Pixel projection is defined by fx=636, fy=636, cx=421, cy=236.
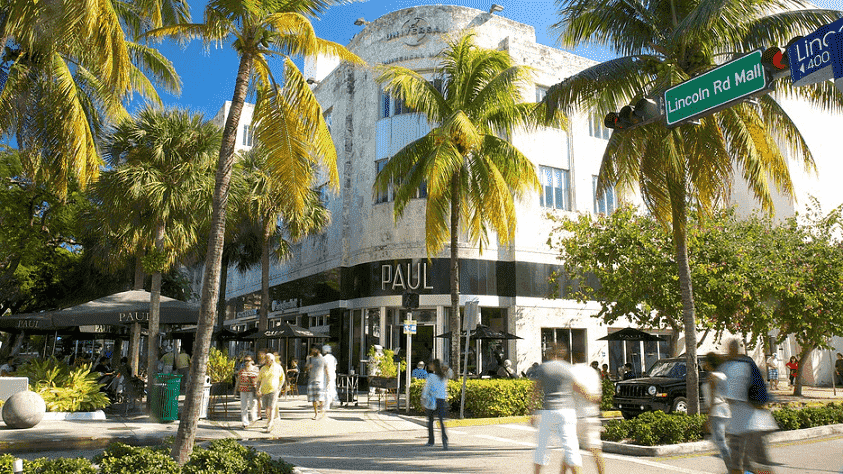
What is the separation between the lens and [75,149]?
13430mm

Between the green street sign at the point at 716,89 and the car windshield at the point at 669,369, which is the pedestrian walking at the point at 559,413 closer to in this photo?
the green street sign at the point at 716,89

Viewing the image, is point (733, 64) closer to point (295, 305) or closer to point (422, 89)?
point (422, 89)

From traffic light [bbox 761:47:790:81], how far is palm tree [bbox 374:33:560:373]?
9825 millimetres

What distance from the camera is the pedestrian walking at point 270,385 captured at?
46.2 feet

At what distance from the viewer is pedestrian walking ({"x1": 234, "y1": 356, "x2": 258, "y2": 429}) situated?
14.5 m

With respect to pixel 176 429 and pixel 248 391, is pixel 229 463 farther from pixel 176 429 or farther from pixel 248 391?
pixel 248 391

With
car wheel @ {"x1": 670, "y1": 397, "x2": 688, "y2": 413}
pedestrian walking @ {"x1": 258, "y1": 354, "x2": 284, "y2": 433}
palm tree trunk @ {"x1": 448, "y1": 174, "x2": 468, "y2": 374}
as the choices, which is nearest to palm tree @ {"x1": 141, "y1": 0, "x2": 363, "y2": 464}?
pedestrian walking @ {"x1": 258, "y1": 354, "x2": 284, "y2": 433}

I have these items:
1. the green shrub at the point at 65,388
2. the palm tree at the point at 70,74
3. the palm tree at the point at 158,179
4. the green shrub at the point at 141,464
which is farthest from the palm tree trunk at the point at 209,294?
the green shrub at the point at 65,388

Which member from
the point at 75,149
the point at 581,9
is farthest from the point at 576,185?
the point at 75,149

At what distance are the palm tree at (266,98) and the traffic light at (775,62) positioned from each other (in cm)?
577

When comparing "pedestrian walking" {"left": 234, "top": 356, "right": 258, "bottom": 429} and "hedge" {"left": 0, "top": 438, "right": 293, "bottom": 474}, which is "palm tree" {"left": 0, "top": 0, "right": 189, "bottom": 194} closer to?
"pedestrian walking" {"left": 234, "top": 356, "right": 258, "bottom": 429}

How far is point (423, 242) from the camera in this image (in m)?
26.6

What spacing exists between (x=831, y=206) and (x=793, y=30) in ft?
97.9

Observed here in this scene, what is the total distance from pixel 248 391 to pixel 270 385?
0.88 m
